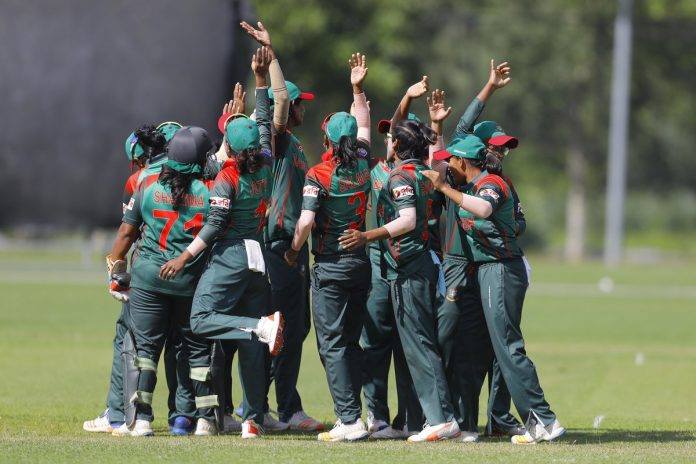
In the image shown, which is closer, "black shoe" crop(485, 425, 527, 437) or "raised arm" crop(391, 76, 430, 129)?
"black shoe" crop(485, 425, 527, 437)

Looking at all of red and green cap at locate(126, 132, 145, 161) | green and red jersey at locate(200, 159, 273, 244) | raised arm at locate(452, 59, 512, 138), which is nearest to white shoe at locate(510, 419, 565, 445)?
raised arm at locate(452, 59, 512, 138)

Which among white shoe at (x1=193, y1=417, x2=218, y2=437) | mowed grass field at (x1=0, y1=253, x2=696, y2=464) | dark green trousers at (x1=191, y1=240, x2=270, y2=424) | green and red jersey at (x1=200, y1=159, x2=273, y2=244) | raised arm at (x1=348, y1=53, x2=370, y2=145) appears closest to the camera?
mowed grass field at (x1=0, y1=253, x2=696, y2=464)

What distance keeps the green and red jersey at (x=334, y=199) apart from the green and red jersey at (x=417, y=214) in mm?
217

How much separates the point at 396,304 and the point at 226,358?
56.3 inches

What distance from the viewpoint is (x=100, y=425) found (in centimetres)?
974

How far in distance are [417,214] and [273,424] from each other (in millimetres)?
2146

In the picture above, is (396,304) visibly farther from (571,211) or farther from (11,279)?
(571,211)

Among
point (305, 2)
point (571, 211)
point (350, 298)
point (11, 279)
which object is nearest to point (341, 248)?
point (350, 298)

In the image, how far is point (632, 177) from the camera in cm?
5438

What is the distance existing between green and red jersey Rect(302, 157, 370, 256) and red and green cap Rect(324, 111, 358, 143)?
0.58 feet

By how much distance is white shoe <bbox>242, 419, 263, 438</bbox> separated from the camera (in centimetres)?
916

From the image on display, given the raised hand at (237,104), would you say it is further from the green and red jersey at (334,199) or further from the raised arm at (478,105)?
the raised arm at (478,105)

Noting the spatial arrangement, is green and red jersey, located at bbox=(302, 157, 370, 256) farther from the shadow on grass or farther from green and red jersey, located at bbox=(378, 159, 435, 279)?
the shadow on grass

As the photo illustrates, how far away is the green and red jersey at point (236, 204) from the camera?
351 inches
